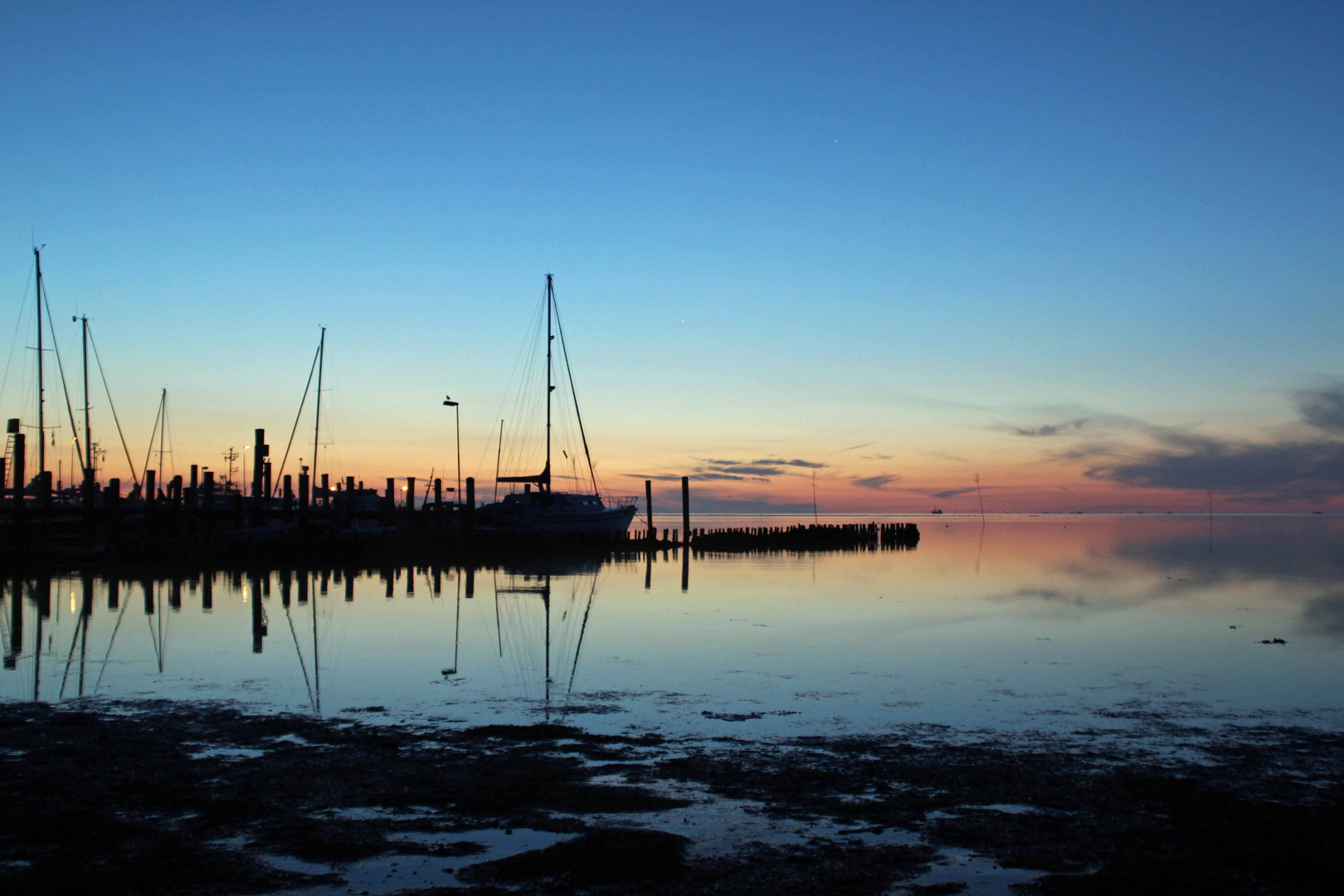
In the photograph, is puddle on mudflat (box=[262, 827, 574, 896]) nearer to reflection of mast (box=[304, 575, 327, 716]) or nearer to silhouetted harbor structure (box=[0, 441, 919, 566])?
reflection of mast (box=[304, 575, 327, 716])

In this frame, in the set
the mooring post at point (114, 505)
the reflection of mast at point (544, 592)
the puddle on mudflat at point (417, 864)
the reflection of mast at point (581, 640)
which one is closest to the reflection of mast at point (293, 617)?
the reflection of mast at point (581, 640)

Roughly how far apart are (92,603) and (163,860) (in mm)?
20198

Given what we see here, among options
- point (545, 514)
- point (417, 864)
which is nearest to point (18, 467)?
point (545, 514)

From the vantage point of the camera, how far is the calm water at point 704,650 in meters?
12.9

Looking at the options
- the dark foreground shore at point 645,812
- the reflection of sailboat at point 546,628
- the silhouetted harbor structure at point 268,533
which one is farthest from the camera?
the silhouetted harbor structure at point 268,533

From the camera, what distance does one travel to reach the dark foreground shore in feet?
21.9

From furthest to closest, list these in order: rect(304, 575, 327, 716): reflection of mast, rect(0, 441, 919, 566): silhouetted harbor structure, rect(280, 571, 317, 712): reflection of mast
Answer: rect(0, 441, 919, 566): silhouetted harbor structure < rect(280, 571, 317, 712): reflection of mast < rect(304, 575, 327, 716): reflection of mast

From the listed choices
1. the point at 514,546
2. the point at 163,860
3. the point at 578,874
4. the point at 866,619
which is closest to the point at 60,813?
the point at 163,860

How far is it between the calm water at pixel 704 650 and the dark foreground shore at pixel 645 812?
1556 millimetres

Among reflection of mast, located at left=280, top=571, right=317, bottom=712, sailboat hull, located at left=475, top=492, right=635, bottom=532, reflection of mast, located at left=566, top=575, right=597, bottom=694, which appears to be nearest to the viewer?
reflection of mast, located at left=280, top=571, right=317, bottom=712

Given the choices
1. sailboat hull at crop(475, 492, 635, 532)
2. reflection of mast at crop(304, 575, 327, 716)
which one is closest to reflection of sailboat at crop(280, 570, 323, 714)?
reflection of mast at crop(304, 575, 327, 716)

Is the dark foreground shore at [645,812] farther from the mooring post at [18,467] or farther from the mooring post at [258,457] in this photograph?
the mooring post at [258,457]

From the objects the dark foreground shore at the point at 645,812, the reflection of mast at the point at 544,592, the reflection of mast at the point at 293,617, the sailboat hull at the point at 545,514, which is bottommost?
the reflection of mast at the point at 544,592

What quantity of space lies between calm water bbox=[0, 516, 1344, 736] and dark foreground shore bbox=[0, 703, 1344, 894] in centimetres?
156
